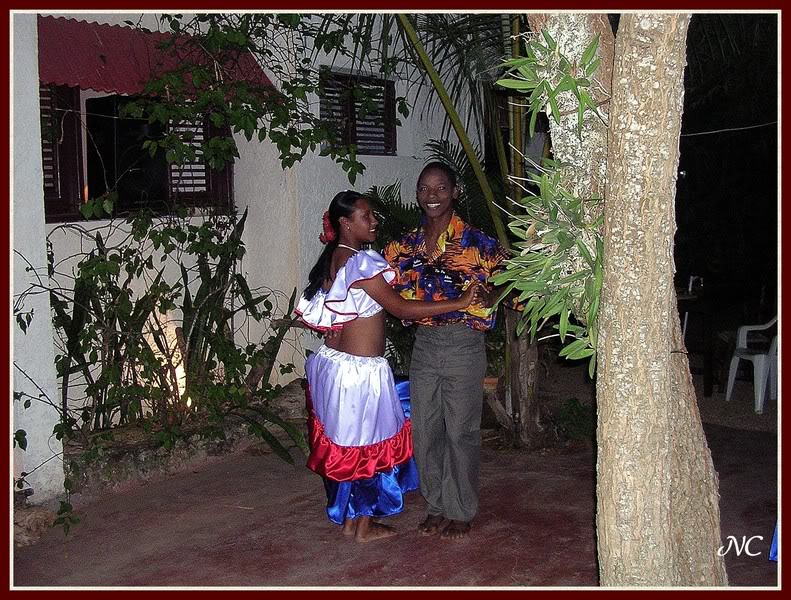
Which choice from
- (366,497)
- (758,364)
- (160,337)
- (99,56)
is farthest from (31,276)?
(758,364)

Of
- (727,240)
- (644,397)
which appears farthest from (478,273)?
(727,240)

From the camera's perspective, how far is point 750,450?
6.16 m

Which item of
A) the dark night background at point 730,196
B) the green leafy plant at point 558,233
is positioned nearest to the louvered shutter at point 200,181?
the green leafy plant at point 558,233

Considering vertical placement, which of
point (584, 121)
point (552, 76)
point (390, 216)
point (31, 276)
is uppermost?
point (552, 76)

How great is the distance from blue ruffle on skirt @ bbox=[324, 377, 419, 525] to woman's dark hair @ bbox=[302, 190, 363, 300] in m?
0.78

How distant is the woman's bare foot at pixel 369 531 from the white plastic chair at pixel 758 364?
3913 millimetres

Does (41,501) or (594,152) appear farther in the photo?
(41,501)

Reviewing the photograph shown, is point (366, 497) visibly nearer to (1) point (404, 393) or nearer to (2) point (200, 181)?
(1) point (404, 393)

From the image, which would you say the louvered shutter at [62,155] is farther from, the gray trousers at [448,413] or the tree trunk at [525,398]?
the tree trunk at [525,398]

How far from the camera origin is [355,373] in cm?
445

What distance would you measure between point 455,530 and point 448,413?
616 millimetres

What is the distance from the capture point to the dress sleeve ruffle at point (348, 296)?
432 cm

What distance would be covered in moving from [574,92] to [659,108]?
1.11 feet

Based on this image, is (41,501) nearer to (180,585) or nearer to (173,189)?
(180,585)
